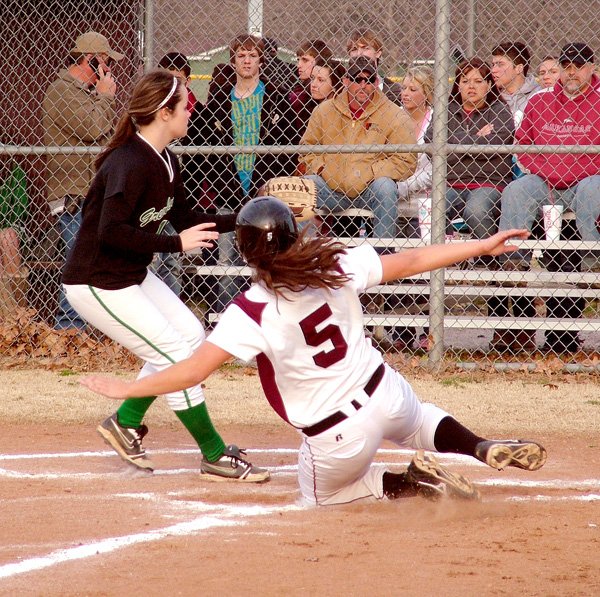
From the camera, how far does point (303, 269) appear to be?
385 centimetres

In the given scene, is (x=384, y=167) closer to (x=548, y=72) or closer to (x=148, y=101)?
(x=548, y=72)

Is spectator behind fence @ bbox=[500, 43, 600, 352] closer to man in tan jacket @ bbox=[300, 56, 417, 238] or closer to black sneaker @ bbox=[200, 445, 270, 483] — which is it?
Answer: man in tan jacket @ bbox=[300, 56, 417, 238]

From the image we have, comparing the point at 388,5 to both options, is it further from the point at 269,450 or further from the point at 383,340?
the point at 269,450

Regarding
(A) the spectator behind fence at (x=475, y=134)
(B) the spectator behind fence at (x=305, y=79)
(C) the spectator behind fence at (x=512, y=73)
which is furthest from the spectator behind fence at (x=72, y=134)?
(C) the spectator behind fence at (x=512, y=73)

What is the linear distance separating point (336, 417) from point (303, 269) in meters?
0.59

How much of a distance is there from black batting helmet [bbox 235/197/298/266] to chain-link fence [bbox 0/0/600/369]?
10.8 ft

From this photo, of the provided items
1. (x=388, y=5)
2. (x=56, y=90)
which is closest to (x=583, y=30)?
(x=388, y=5)

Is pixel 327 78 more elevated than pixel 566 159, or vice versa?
pixel 327 78

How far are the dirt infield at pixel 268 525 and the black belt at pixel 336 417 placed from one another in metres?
0.34

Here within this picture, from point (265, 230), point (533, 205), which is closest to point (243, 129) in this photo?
point (533, 205)

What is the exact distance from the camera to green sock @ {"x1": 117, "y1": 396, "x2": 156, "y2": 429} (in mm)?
4926

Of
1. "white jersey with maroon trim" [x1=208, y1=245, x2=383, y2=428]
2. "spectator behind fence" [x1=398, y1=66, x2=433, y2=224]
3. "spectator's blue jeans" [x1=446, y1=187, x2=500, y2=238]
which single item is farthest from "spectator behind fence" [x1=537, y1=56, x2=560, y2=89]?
"white jersey with maroon trim" [x1=208, y1=245, x2=383, y2=428]

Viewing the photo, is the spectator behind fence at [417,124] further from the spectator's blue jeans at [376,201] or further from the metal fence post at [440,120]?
the metal fence post at [440,120]

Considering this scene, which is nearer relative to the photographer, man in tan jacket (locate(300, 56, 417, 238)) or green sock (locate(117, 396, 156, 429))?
green sock (locate(117, 396, 156, 429))
